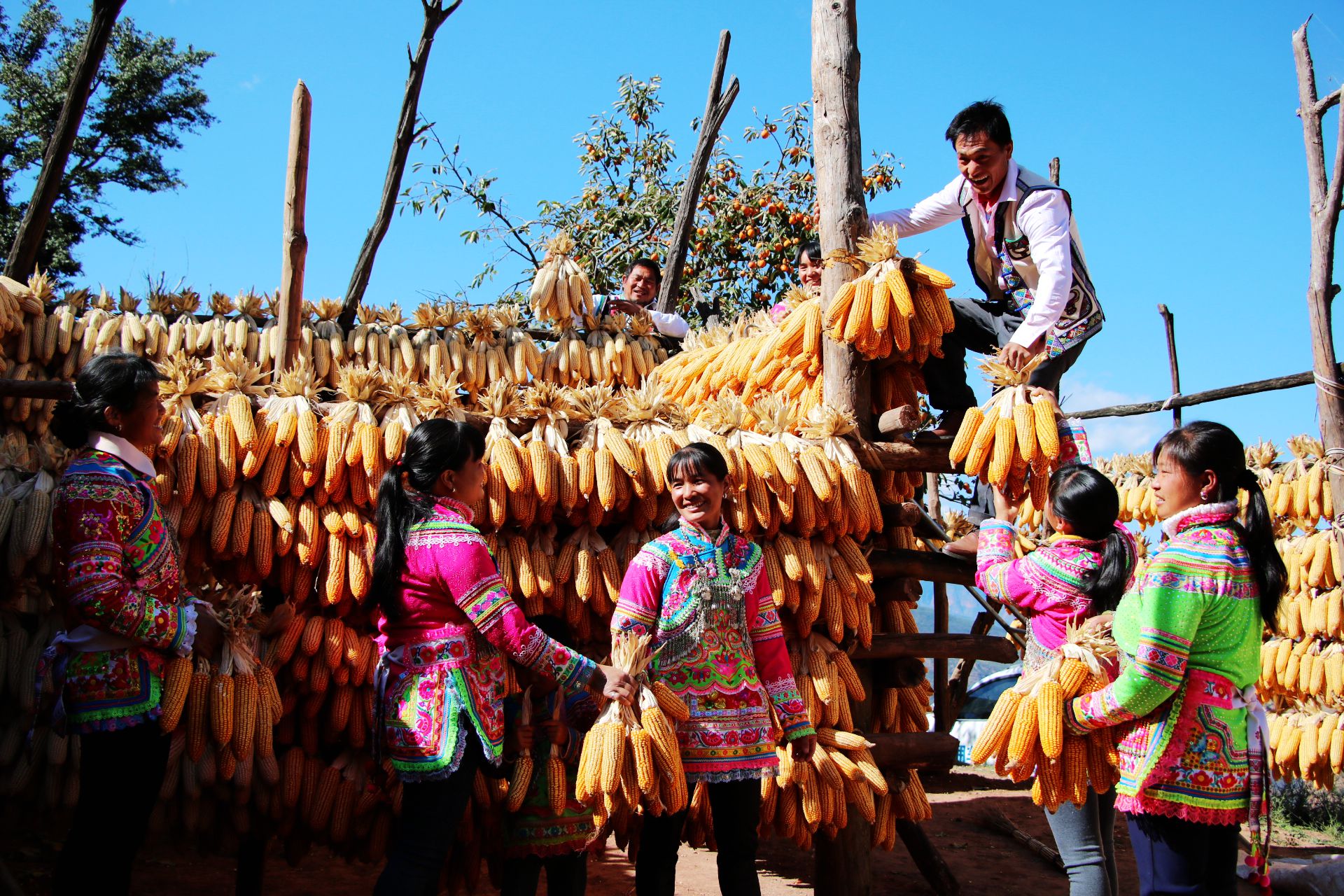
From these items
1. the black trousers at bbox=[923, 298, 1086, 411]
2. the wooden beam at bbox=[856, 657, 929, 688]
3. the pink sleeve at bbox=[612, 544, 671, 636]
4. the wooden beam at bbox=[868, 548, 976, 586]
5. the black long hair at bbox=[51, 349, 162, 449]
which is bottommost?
the wooden beam at bbox=[856, 657, 929, 688]

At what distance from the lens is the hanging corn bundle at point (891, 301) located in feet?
16.2

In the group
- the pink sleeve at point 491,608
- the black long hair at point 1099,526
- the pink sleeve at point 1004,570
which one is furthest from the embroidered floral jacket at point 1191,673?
the pink sleeve at point 491,608

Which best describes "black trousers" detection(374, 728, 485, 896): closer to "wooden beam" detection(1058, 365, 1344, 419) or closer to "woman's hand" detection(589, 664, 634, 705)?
"woman's hand" detection(589, 664, 634, 705)

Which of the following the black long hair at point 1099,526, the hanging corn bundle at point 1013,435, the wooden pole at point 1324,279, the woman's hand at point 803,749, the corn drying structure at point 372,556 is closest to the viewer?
the black long hair at point 1099,526

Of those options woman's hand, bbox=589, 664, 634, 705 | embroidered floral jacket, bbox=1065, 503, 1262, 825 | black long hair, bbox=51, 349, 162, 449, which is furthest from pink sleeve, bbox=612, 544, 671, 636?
black long hair, bbox=51, 349, 162, 449

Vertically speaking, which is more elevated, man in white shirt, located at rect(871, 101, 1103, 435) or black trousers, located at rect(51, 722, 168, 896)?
man in white shirt, located at rect(871, 101, 1103, 435)

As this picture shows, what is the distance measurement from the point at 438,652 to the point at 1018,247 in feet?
10.5

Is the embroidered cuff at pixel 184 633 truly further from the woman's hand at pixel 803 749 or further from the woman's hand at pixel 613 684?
the woman's hand at pixel 803 749

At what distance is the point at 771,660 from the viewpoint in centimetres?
384

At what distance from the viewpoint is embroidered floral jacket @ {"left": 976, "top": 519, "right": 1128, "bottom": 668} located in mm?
3611

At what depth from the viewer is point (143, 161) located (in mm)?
20328

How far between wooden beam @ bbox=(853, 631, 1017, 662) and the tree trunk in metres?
4.23

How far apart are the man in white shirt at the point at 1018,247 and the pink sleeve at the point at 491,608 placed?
2516mm

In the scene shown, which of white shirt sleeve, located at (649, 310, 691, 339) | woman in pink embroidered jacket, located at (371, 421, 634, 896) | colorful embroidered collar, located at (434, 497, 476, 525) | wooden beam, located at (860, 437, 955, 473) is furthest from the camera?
white shirt sleeve, located at (649, 310, 691, 339)
